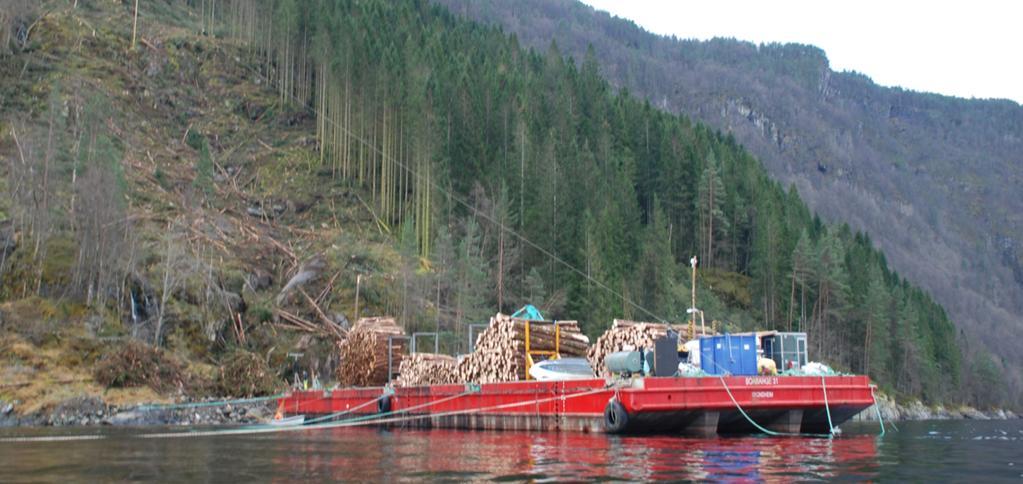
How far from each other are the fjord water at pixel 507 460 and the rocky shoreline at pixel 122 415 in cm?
1766

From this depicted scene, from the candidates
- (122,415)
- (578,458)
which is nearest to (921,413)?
(122,415)

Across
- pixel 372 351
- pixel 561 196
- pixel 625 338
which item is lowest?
pixel 372 351

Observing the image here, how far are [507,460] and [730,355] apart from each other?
1211cm

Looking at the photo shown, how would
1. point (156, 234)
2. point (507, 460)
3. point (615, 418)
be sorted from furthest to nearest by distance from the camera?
point (156, 234), point (615, 418), point (507, 460)

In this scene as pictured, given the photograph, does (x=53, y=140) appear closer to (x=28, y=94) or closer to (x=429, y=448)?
(x=28, y=94)

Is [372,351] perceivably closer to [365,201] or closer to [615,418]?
[615,418]

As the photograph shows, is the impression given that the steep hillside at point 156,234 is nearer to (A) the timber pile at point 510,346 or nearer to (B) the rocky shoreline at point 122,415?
(B) the rocky shoreline at point 122,415

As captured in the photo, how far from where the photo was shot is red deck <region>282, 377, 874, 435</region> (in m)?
26.9

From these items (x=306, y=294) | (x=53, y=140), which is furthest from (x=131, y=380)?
(x=53, y=140)

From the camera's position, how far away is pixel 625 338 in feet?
108

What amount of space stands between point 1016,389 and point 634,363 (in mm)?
124118

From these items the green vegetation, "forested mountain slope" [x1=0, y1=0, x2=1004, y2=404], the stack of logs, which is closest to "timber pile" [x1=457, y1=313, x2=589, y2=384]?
the stack of logs

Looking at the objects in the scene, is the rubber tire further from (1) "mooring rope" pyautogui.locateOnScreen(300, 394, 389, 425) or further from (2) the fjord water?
(1) "mooring rope" pyautogui.locateOnScreen(300, 394, 389, 425)

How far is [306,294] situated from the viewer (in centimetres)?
6300
